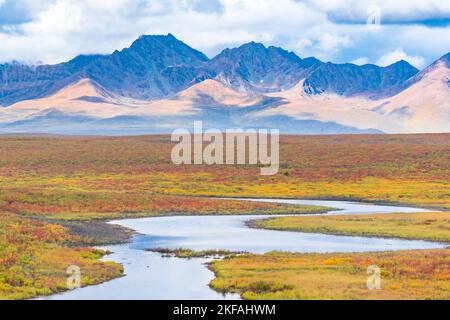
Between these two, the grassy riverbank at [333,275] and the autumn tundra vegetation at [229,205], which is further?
the autumn tundra vegetation at [229,205]

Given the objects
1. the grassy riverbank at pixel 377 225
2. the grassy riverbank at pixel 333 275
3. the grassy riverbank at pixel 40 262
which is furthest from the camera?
the grassy riverbank at pixel 377 225

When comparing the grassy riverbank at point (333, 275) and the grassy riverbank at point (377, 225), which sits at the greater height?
the grassy riverbank at point (333, 275)

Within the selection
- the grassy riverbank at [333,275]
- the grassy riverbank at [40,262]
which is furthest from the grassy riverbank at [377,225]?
the grassy riverbank at [40,262]

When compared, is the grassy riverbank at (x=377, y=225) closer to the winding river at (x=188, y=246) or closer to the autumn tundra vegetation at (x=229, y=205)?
the autumn tundra vegetation at (x=229, y=205)

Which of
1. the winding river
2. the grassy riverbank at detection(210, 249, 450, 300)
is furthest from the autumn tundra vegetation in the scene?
the winding river

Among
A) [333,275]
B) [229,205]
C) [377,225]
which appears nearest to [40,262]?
[333,275]

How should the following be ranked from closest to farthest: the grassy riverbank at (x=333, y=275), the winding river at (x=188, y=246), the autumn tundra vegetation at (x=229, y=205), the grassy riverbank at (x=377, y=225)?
the grassy riverbank at (x=333, y=275), the winding river at (x=188, y=246), the autumn tundra vegetation at (x=229, y=205), the grassy riverbank at (x=377, y=225)

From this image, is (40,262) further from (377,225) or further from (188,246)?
(377,225)

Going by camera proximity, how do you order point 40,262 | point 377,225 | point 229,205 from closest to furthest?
1. point 40,262
2. point 377,225
3. point 229,205
